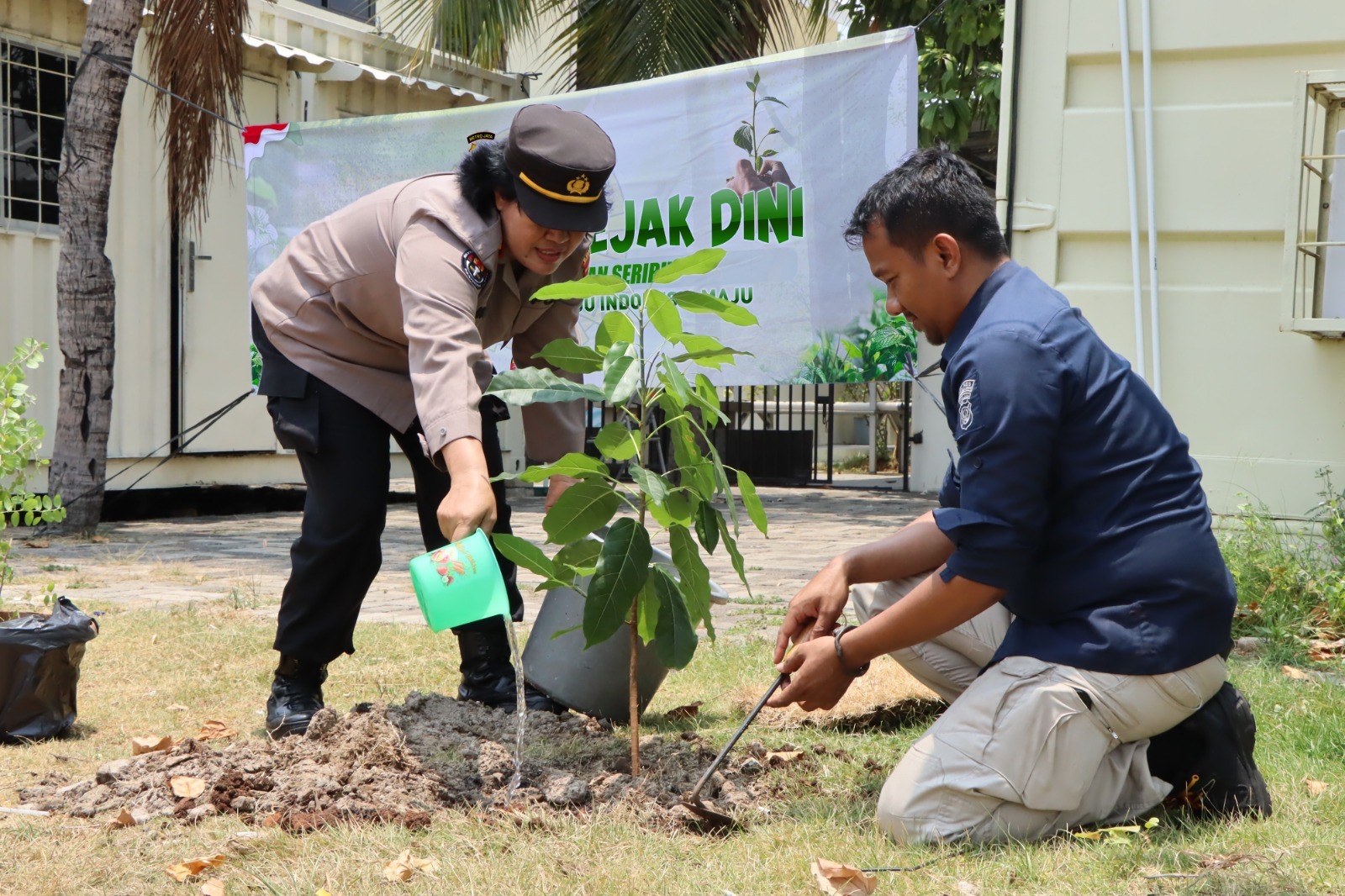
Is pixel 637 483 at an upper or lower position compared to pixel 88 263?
lower

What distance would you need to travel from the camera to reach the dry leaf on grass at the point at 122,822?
2395 mm

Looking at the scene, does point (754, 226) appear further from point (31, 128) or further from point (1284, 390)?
point (31, 128)

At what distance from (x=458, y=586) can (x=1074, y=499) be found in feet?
3.70

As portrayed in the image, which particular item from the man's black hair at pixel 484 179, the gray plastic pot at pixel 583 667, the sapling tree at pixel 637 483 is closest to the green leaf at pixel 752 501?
the sapling tree at pixel 637 483

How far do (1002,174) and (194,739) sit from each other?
11.5 ft

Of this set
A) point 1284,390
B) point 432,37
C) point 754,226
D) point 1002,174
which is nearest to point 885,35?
point 754,226

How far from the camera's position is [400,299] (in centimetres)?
292

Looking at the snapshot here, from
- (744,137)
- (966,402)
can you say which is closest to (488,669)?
(966,402)

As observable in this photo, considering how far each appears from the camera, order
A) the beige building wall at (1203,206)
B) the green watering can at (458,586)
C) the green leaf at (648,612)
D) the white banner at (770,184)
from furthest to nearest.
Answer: the white banner at (770,184), the beige building wall at (1203,206), the green leaf at (648,612), the green watering can at (458,586)

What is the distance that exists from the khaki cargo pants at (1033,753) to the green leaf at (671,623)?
48 centimetres

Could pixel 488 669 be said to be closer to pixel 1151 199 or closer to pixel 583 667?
pixel 583 667

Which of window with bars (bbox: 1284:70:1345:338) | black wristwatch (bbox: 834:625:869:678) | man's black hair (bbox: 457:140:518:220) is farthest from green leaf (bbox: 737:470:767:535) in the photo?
window with bars (bbox: 1284:70:1345:338)

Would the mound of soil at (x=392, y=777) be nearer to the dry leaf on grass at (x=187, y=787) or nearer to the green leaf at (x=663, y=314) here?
the dry leaf on grass at (x=187, y=787)

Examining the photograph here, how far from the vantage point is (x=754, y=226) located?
7449 millimetres
